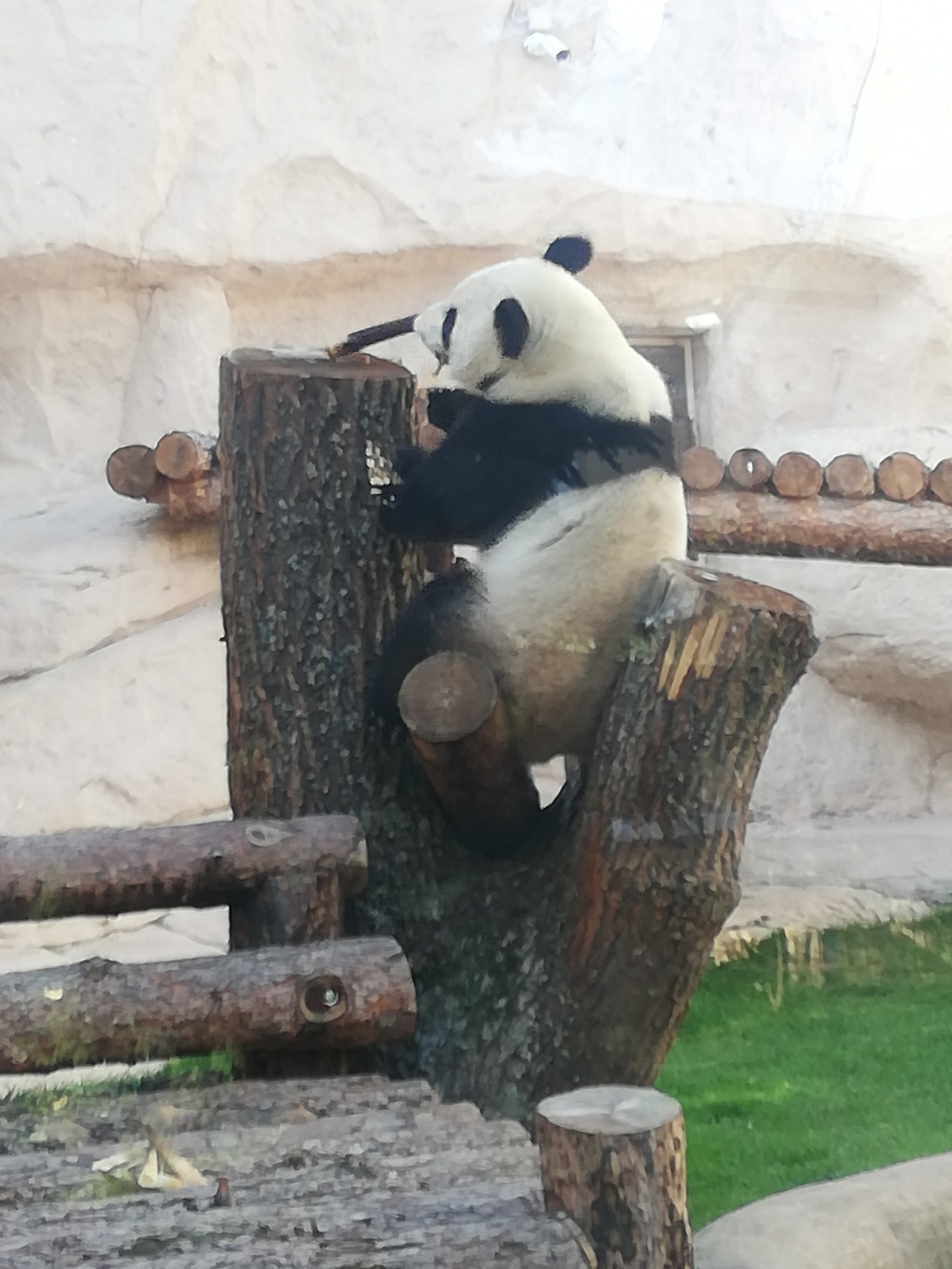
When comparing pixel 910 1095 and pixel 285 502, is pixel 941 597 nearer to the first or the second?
pixel 910 1095

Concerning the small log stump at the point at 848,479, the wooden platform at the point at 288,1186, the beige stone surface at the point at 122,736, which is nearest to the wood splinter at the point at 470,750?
the wooden platform at the point at 288,1186

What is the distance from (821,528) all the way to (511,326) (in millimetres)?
1849

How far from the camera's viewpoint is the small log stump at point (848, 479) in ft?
12.3

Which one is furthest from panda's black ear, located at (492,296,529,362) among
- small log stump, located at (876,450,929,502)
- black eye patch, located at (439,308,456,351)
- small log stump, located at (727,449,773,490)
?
small log stump, located at (876,450,929,502)

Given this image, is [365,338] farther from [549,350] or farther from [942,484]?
[942,484]

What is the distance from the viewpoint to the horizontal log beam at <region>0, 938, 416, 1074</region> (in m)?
1.49

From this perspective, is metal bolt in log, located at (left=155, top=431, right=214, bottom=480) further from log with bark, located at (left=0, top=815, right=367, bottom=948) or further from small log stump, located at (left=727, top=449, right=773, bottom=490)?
log with bark, located at (left=0, top=815, right=367, bottom=948)

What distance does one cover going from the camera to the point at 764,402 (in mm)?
5707

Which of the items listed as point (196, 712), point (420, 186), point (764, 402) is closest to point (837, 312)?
point (764, 402)

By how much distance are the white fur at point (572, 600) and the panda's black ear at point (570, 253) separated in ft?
1.79

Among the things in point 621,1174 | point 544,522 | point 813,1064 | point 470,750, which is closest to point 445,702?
point 470,750

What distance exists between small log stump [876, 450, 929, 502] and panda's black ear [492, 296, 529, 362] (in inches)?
76.9

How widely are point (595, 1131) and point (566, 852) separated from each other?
791mm

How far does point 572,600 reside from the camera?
79.2 inches
